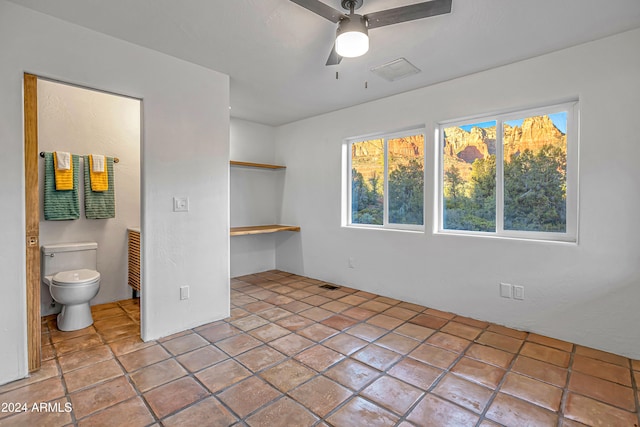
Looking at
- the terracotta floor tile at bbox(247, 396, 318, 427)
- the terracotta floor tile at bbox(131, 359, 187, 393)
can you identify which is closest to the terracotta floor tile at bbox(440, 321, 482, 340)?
the terracotta floor tile at bbox(247, 396, 318, 427)

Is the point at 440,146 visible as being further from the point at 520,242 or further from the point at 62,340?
the point at 62,340

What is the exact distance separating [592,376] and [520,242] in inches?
41.6

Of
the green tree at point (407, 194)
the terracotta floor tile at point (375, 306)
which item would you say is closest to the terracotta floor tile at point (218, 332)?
the terracotta floor tile at point (375, 306)

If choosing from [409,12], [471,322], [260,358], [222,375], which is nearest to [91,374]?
[222,375]

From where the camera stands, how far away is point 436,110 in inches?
126

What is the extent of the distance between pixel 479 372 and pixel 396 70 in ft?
8.13

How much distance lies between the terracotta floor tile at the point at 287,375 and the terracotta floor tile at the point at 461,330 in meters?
1.34

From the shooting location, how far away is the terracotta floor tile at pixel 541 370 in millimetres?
2006

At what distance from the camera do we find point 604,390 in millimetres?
1900

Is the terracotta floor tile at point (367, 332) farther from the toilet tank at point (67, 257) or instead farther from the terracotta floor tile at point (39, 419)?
the toilet tank at point (67, 257)

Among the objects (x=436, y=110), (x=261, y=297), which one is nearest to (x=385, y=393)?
(x=261, y=297)

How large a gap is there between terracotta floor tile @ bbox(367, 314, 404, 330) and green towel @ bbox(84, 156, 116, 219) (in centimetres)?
294

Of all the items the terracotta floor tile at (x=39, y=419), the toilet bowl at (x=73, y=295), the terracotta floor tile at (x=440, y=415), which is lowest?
the terracotta floor tile at (x=440, y=415)

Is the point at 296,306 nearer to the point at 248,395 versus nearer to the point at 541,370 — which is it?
the point at 248,395
